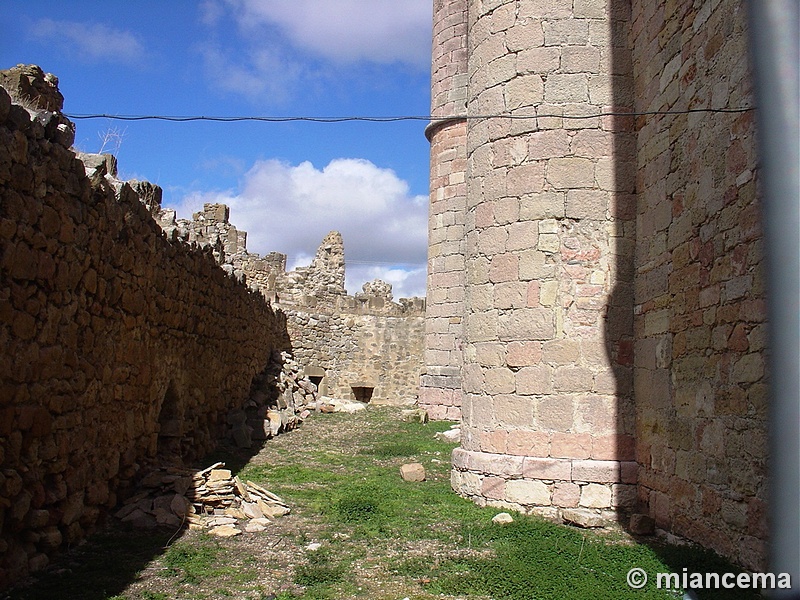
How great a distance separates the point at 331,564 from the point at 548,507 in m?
2.40

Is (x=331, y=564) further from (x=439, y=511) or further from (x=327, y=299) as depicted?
(x=327, y=299)

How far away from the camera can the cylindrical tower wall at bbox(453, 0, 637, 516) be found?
257 inches

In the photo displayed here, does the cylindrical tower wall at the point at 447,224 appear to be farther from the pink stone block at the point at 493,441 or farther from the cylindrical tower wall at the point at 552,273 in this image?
the pink stone block at the point at 493,441

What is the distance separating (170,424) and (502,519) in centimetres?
372

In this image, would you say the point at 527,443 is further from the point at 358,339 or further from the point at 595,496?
the point at 358,339

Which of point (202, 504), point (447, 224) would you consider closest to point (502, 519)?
point (202, 504)

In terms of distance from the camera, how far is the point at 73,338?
4910mm

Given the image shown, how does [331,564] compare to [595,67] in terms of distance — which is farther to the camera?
[595,67]

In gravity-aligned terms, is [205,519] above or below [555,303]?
below

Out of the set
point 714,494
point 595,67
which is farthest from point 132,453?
point 595,67

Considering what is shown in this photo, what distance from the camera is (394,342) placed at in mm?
20938

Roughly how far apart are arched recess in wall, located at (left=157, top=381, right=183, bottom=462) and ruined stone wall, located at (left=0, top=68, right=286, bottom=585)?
0.01m

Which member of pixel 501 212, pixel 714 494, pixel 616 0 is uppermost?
pixel 616 0

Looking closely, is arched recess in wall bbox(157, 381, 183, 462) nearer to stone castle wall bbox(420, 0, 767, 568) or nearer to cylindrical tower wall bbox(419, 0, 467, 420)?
stone castle wall bbox(420, 0, 767, 568)
